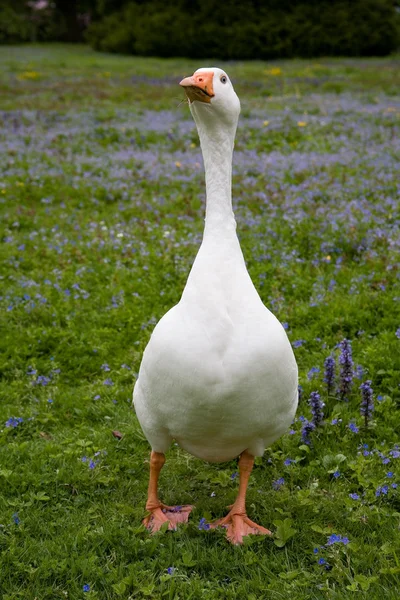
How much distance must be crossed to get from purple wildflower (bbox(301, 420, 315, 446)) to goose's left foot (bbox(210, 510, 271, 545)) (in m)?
0.87

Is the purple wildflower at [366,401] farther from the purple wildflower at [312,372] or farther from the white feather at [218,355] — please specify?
the white feather at [218,355]

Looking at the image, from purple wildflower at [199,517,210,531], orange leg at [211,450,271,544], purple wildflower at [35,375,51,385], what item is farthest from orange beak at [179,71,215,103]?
purple wildflower at [35,375,51,385]

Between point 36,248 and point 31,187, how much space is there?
100 inches

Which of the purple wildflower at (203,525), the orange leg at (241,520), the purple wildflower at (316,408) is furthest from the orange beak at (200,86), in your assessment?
the purple wildflower at (203,525)

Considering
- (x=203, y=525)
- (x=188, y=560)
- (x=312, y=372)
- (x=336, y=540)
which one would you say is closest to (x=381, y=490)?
(x=336, y=540)

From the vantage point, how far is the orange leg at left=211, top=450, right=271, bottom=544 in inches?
143

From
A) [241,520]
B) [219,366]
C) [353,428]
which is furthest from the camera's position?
[353,428]

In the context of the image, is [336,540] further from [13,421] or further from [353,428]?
[13,421]

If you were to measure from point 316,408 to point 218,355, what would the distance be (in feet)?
5.03

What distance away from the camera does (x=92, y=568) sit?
Answer: 11.1ft

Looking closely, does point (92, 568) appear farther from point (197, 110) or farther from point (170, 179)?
point (170, 179)

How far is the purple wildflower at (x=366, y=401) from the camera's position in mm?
4445

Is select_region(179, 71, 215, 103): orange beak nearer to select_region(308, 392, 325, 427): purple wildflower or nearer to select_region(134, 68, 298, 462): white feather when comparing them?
select_region(134, 68, 298, 462): white feather

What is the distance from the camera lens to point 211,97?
326 cm
